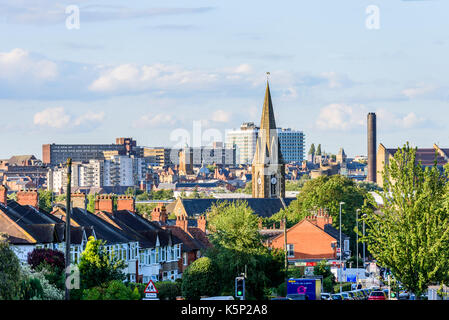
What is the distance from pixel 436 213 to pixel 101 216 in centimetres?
3411

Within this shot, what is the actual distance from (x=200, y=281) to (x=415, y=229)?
21.5 m

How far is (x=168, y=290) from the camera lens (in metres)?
59.4

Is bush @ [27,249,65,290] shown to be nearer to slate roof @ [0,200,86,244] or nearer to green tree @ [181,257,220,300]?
slate roof @ [0,200,86,244]

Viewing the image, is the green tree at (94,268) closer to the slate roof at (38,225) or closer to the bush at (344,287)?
the slate roof at (38,225)

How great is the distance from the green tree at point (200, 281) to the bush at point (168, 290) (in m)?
0.65

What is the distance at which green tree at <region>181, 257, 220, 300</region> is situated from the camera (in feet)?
195

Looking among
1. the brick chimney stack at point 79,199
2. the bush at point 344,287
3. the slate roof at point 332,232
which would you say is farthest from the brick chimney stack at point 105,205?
the slate roof at point 332,232

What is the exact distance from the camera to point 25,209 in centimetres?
6375

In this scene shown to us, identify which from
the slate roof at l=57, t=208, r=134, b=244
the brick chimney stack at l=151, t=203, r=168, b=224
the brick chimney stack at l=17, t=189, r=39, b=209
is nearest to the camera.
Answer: the slate roof at l=57, t=208, r=134, b=244

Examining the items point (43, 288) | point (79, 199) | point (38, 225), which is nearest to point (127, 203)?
point (79, 199)

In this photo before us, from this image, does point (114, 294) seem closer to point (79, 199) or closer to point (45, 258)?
point (45, 258)

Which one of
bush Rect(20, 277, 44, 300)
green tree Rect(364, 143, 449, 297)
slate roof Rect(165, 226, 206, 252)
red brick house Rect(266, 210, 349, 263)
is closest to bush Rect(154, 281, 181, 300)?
bush Rect(20, 277, 44, 300)

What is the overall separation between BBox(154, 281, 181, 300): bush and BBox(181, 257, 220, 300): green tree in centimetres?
65
